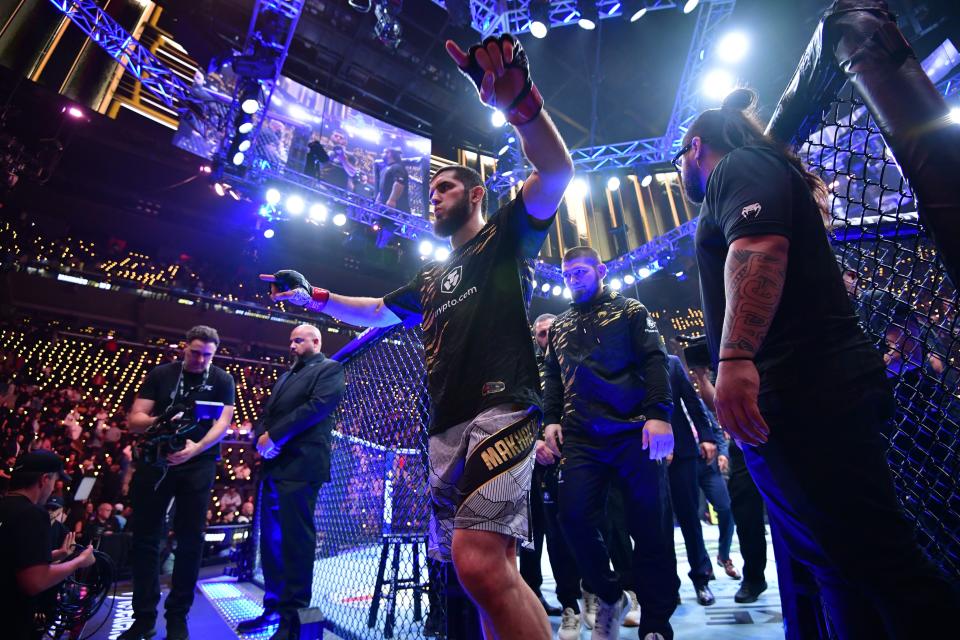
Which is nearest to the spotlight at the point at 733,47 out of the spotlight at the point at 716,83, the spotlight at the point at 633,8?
the spotlight at the point at 716,83

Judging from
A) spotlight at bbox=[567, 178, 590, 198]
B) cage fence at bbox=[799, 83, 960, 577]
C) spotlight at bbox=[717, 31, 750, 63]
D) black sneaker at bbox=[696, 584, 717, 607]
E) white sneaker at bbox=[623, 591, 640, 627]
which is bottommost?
white sneaker at bbox=[623, 591, 640, 627]

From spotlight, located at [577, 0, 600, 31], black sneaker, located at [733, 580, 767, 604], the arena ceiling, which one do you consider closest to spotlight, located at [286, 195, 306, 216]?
the arena ceiling

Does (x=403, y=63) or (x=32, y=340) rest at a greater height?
(x=403, y=63)

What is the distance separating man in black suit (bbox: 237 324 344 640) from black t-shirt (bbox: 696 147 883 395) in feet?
8.88

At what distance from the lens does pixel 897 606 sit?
915mm

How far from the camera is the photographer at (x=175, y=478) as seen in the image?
277cm

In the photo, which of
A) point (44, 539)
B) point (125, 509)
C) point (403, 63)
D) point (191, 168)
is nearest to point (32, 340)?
point (125, 509)

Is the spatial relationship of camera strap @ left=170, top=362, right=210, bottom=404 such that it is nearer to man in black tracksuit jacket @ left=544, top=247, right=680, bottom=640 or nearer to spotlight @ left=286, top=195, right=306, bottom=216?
man in black tracksuit jacket @ left=544, top=247, right=680, bottom=640

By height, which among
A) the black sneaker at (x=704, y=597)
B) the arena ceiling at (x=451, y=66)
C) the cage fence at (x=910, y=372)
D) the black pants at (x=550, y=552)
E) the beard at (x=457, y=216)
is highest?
the arena ceiling at (x=451, y=66)

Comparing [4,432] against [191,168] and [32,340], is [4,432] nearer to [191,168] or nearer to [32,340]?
[32,340]

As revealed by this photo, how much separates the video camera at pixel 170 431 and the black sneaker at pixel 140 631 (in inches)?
37.0

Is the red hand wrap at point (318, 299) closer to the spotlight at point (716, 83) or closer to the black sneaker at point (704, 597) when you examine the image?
the black sneaker at point (704, 597)

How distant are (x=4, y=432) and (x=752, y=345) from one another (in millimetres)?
11124

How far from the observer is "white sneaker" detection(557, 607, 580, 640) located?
2.46 meters
